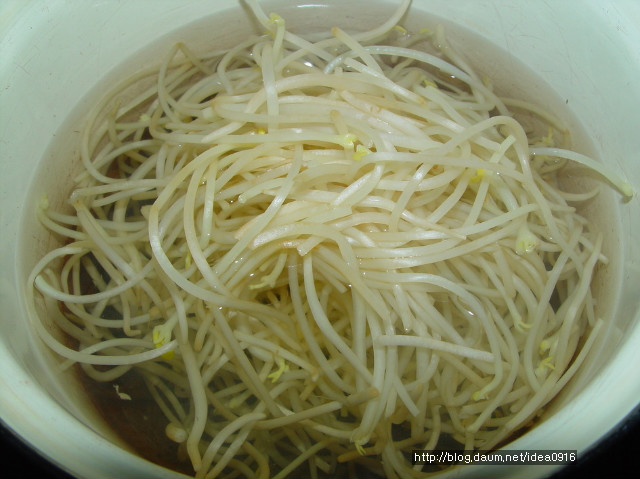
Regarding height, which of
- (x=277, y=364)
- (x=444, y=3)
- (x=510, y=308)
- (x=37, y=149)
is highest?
(x=444, y=3)

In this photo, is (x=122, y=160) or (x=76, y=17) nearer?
(x=76, y=17)

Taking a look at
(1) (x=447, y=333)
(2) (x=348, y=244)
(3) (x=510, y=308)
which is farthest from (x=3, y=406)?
(3) (x=510, y=308)

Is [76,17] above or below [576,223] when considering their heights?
above

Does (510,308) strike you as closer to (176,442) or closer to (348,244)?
(348,244)

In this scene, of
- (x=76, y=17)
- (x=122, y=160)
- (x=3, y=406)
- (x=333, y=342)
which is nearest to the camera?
(x=3, y=406)

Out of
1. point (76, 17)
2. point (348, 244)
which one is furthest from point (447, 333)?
point (76, 17)

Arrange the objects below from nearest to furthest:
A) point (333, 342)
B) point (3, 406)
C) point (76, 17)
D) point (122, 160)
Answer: point (3, 406)
point (333, 342)
point (76, 17)
point (122, 160)
